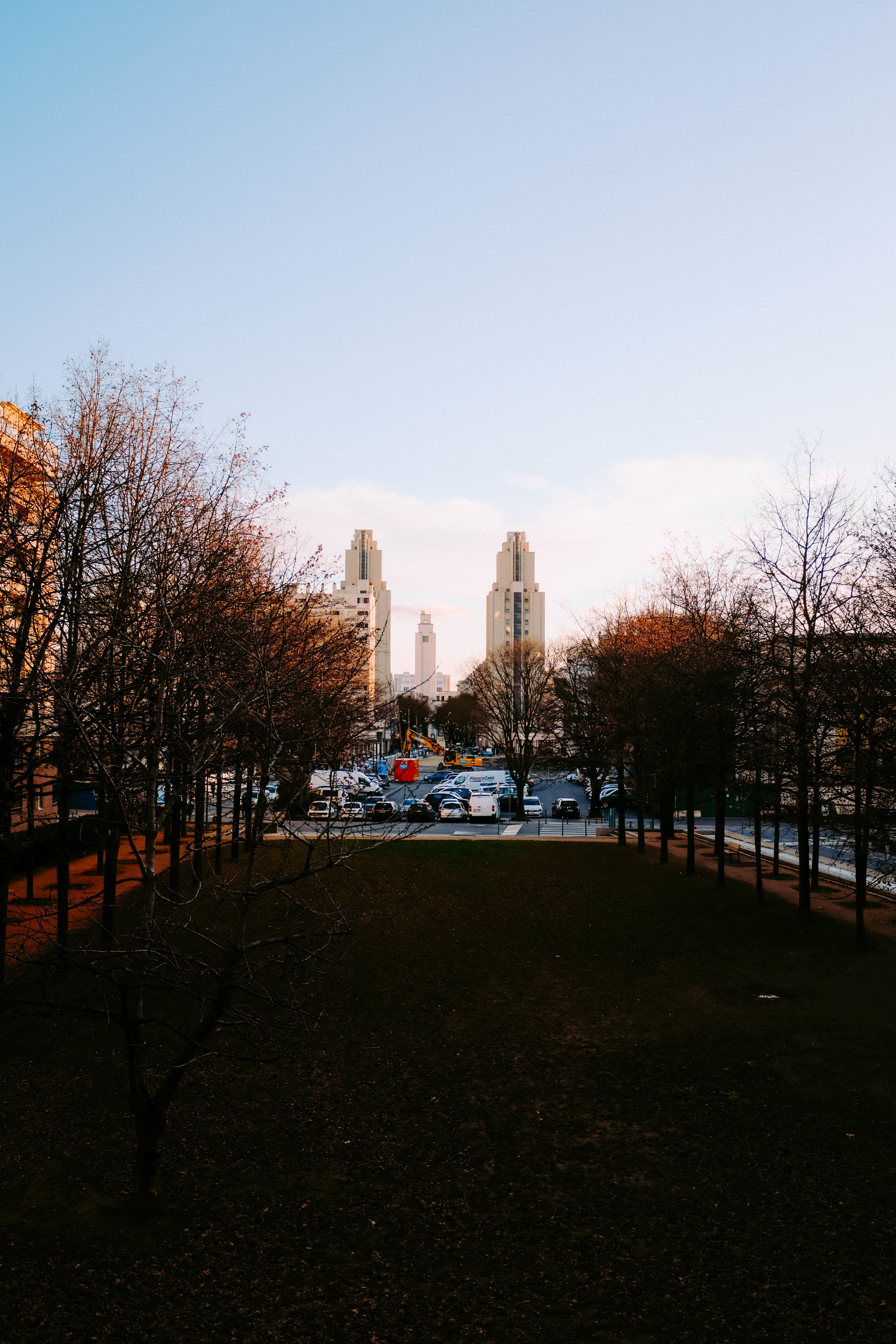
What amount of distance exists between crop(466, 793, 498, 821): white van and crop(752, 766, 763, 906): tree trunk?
77.5ft

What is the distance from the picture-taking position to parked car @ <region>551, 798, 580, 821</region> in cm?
5328

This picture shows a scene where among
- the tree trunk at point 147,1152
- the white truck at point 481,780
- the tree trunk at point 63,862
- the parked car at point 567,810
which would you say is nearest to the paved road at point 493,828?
the parked car at point 567,810

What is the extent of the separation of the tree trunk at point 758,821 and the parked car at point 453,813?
24.8 m

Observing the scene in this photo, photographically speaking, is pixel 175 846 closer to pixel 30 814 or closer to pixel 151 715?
pixel 30 814

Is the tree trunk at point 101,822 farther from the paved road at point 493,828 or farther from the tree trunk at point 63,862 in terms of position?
the paved road at point 493,828

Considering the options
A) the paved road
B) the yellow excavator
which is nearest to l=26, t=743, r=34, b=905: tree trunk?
the paved road

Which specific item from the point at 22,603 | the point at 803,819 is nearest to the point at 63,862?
the point at 22,603

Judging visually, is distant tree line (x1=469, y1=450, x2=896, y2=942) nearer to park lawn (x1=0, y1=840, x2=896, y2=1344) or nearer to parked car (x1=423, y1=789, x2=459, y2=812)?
park lawn (x1=0, y1=840, x2=896, y2=1344)

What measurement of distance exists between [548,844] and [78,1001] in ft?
81.0

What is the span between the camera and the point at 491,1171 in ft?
32.9

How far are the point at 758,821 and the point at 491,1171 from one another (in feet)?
60.2

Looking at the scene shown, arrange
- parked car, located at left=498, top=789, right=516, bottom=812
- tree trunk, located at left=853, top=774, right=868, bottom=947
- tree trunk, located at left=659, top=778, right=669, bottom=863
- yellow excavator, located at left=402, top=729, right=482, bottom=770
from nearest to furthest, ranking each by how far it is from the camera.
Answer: tree trunk, located at left=853, top=774, right=868, bottom=947 < tree trunk, located at left=659, top=778, right=669, bottom=863 < parked car, located at left=498, top=789, right=516, bottom=812 < yellow excavator, located at left=402, top=729, right=482, bottom=770

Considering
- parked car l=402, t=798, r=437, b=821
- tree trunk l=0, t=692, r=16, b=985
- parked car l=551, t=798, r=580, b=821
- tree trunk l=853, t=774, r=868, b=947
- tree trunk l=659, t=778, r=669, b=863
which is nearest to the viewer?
tree trunk l=0, t=692, r=16, b=985

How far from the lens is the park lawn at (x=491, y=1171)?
24.7 feet
